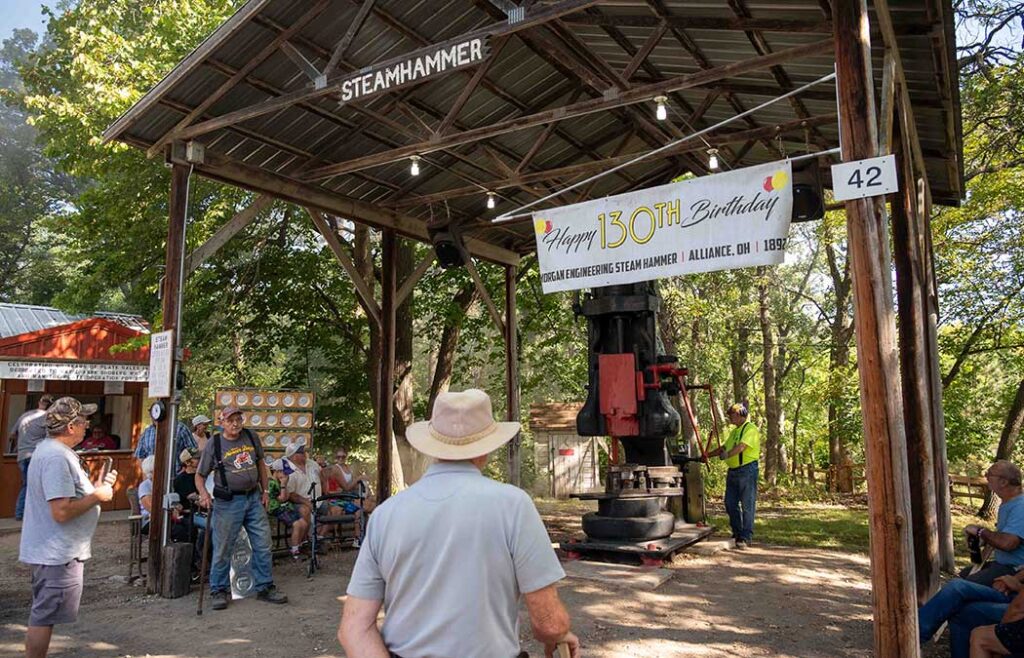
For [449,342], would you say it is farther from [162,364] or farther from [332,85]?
[332,85]

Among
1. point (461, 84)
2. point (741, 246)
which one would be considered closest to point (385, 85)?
point (461, 84)

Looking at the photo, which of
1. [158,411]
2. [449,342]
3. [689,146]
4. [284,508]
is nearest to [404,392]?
[449,342]

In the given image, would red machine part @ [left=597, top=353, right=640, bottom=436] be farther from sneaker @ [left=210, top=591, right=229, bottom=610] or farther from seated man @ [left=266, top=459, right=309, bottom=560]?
sneaker @ [left=210, top=591, right=229, bottom=610]

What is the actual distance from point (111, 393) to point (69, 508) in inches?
421

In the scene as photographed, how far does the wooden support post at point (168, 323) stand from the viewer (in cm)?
665

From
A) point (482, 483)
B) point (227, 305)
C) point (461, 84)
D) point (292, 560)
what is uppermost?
point (461, 84)

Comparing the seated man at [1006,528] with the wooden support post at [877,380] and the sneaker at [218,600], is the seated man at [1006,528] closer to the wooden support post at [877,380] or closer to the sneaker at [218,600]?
the wooden support post at [877,380]

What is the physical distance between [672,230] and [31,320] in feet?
46.8

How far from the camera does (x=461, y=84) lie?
26.8ft

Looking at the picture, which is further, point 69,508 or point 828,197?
point 828,197

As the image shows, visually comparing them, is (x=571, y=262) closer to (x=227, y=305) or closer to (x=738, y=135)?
(x=738, y=135)

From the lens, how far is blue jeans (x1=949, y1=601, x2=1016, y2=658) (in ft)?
13.1

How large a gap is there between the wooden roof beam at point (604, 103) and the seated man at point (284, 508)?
137 inches

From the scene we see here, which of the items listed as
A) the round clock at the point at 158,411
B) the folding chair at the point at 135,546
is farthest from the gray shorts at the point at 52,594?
the folding chair at the point at 135,546
